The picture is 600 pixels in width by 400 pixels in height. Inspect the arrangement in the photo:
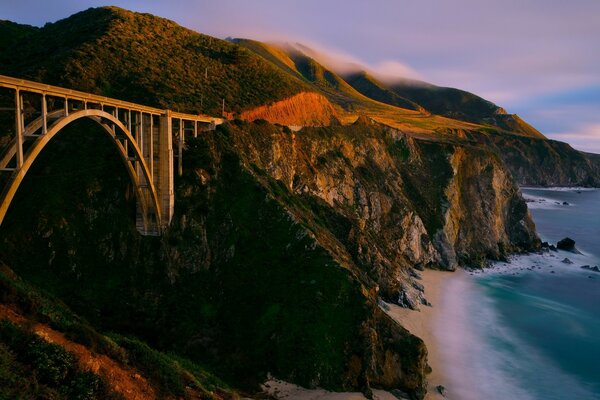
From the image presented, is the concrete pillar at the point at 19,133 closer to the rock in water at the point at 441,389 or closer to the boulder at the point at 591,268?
the rock in water at the point at 441,389

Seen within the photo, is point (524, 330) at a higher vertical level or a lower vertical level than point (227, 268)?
lower

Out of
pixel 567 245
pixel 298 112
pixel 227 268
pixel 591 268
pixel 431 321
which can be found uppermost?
pixel 298 112

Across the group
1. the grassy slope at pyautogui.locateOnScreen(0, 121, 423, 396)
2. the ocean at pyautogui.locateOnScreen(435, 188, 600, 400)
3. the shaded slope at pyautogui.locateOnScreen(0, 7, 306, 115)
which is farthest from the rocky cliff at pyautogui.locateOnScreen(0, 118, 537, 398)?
the shaded slope at pyautogui.locateOnScreen(0, 7, 306, 115)

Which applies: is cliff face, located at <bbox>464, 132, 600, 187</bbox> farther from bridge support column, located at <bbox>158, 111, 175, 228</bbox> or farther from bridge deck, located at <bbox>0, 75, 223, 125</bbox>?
bridge deck, located at <bbox>0, 75, 223, 125</bbox>

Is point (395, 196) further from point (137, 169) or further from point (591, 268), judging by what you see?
point (137, 169)

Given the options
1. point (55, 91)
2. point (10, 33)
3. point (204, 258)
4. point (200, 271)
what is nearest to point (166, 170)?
point (204, 258)

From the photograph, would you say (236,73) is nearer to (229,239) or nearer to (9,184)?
(229,239)

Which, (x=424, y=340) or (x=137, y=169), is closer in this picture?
(x=137, y=169)
